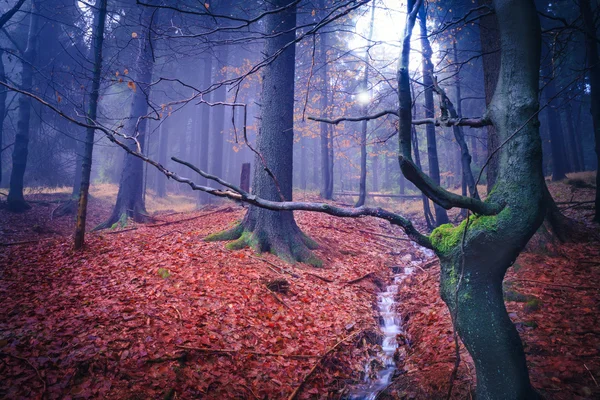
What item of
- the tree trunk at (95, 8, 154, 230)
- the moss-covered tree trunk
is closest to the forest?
the moss-covered tree trunk

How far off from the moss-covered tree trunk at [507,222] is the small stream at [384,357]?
183 cm

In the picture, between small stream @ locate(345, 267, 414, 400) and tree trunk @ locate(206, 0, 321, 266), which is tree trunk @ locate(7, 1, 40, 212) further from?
small stream @ locate(345, 267, 414, 400)

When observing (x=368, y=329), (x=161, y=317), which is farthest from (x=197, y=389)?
(x=368, y=329)

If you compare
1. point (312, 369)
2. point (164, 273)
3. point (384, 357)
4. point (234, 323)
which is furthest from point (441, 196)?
point (164, 273)

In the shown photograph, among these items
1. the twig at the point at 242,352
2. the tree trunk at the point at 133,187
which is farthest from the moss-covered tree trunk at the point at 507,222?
the tree trunk at the point at 133,187

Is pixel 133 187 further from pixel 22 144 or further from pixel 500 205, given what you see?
pixel 500 205

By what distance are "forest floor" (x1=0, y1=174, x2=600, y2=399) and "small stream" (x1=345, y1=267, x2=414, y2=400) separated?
0.16 m

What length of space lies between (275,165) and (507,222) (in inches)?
228

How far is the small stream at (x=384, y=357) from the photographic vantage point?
4293 mm

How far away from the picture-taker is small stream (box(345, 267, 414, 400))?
4293mm

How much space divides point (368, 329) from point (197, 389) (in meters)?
3.25

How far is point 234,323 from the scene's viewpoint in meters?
4.77

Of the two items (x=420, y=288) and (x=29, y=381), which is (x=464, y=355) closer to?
(x=420, y=288)

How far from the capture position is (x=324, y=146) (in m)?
20.8
